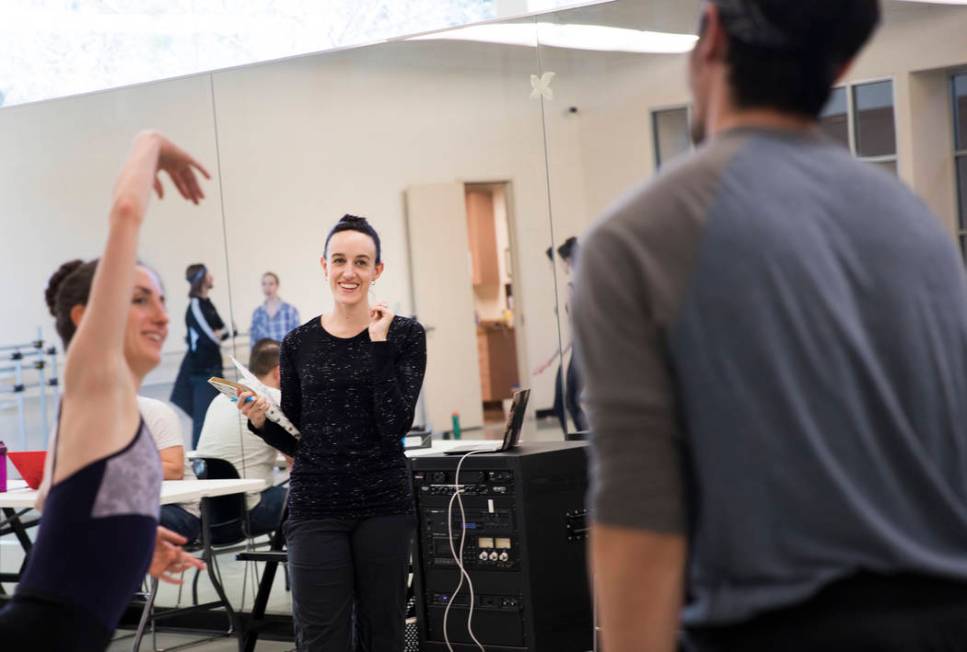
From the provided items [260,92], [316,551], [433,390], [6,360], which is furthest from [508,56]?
[6,360]

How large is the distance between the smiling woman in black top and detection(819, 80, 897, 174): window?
240 centimetres

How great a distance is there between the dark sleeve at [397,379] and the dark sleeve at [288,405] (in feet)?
0.84

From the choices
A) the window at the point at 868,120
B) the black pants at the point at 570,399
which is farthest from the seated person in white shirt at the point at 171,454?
the window at the point at 868,120

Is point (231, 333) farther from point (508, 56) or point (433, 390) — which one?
point (508, 56)

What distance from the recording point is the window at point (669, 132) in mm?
5547

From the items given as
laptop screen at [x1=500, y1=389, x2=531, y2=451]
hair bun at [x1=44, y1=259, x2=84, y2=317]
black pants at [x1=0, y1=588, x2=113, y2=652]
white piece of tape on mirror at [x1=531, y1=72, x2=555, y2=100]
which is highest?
white piece of tape on mirror at [x1=531, y1=72, x2=555, y2=100]

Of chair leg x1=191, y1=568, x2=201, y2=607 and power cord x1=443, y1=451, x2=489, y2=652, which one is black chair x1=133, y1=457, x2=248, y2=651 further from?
power cord x1=443, y1=451, x2=489, y2=652

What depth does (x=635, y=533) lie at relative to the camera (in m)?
1.10

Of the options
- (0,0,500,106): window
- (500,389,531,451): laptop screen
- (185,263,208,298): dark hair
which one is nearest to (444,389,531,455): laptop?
(500,389,531,451): laptop screen

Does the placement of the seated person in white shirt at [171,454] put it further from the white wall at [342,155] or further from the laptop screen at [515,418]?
the laptop screen at [515,418]

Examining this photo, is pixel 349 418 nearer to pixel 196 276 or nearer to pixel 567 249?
pixel 567 249

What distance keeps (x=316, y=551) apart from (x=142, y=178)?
1.78 m

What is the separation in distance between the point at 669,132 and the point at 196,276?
2.58m

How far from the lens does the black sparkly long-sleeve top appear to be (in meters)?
3.40
